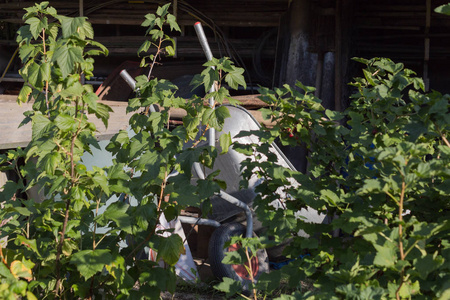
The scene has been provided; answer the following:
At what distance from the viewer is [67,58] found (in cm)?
195

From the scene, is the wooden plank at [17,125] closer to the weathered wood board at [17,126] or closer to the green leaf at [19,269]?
the weathered wood board at [17,126]

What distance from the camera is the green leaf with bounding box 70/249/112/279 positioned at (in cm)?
189

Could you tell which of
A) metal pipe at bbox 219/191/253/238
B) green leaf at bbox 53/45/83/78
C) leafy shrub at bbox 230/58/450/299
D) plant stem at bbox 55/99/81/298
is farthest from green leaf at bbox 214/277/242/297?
metal pipe at bbox 219/191/253/238

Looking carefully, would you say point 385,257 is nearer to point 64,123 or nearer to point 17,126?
point 64,123

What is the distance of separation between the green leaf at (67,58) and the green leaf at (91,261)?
620 mm

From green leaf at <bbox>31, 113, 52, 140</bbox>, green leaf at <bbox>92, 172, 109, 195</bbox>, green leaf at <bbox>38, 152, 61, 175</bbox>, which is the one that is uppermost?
green leaf at <bbox>31, 113, 52, 140</bbox>

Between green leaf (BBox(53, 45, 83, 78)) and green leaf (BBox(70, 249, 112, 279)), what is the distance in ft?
2.03

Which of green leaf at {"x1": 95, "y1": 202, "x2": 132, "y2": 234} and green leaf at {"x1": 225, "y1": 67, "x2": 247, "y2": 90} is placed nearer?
green leaf at {"x1": 95, "y1": 202, "x2": 132, "y2": 234}

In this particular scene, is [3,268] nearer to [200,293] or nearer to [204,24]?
[200,293]

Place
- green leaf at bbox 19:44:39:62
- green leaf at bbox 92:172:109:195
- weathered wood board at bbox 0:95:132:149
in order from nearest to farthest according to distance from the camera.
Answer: green leaf at bbox 92:172:109:195, green leaf at bbox 19:44:39:62, weathered wood board at bbox 0:95:132:149

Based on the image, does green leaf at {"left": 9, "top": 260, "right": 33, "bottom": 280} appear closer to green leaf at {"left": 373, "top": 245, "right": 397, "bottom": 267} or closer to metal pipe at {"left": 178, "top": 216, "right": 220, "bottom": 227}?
green leaf at {"left": 373, "top": 245, "right": 397, "bottom": 267}

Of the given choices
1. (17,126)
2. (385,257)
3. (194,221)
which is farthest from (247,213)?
(385,257)

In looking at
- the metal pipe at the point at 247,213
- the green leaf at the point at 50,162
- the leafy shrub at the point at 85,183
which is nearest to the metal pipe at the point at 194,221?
the metal pipe at the point at 247,213

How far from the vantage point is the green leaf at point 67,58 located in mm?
1930
